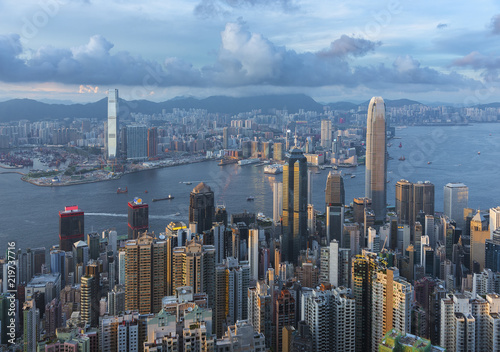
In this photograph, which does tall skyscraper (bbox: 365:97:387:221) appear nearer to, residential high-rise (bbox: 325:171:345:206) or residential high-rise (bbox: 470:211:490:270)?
residential high-rise (bbox: 325:171:345:206)

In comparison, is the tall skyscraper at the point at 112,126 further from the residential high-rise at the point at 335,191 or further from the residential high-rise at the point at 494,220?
the residential high-rise at the point at 494,220

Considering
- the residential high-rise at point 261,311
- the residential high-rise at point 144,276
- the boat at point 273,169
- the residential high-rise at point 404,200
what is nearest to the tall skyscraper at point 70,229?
the residential high-rise at point 144,276

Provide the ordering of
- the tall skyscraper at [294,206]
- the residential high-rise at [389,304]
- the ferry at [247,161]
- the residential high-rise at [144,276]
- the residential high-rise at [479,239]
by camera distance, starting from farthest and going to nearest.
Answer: the ferry at [247,161] < the tall skyscraper at [294,206] < the residential high-rise at [479,239] < the residential high-rise at [144,276] < the residential high-rise at [389,304]

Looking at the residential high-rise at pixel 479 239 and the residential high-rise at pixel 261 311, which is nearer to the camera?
the residential high-rise at pixel 261 311

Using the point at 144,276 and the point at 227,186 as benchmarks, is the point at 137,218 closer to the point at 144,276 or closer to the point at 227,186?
the point at 144,276

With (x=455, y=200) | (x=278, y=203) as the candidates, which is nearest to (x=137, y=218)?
(x=278, y=203)

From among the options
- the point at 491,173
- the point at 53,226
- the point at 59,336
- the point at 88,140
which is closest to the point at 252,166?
the point at 88,140
